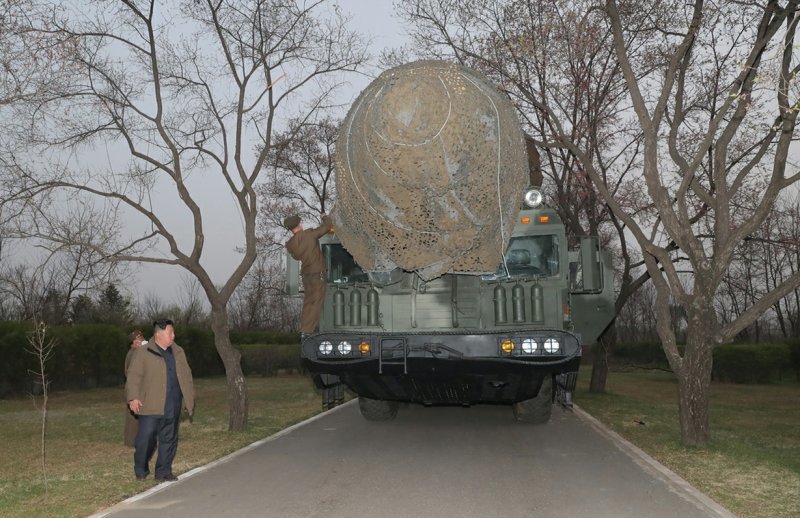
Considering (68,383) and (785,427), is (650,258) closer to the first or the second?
(785,427)

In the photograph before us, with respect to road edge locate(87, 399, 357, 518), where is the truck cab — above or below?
above

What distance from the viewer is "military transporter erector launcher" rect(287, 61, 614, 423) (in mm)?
7449

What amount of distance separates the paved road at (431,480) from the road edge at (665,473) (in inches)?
1.1

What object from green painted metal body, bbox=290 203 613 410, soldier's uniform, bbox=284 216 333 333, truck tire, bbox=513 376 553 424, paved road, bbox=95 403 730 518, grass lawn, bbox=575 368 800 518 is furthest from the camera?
truck tire, bbox=513 376 553 424

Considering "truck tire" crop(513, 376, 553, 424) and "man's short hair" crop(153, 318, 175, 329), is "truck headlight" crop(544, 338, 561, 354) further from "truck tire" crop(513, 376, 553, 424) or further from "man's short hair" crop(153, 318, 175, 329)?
"man's short hair" crop(153, 318, 175, 329)

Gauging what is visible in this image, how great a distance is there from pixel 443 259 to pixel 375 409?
17.2 ft

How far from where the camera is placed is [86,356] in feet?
86.4

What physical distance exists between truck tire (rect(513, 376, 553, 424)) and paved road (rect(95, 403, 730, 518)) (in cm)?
44

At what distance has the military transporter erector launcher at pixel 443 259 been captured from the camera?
745 centimetres

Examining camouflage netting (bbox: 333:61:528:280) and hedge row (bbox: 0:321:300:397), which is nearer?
camouflage netting (bbox: 333:61:528:280)

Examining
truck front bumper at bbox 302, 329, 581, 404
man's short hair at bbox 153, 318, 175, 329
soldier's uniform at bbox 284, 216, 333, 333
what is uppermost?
soldier's uniform at bbox 284, 216, 333, 333

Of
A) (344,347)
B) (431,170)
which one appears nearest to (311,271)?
(344,347)

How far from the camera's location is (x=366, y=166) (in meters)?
7.76

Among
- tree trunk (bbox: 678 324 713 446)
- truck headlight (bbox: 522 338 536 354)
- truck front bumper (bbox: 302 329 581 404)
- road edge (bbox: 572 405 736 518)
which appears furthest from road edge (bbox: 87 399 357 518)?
tree trunk (bbox: 678 324 713 446)
